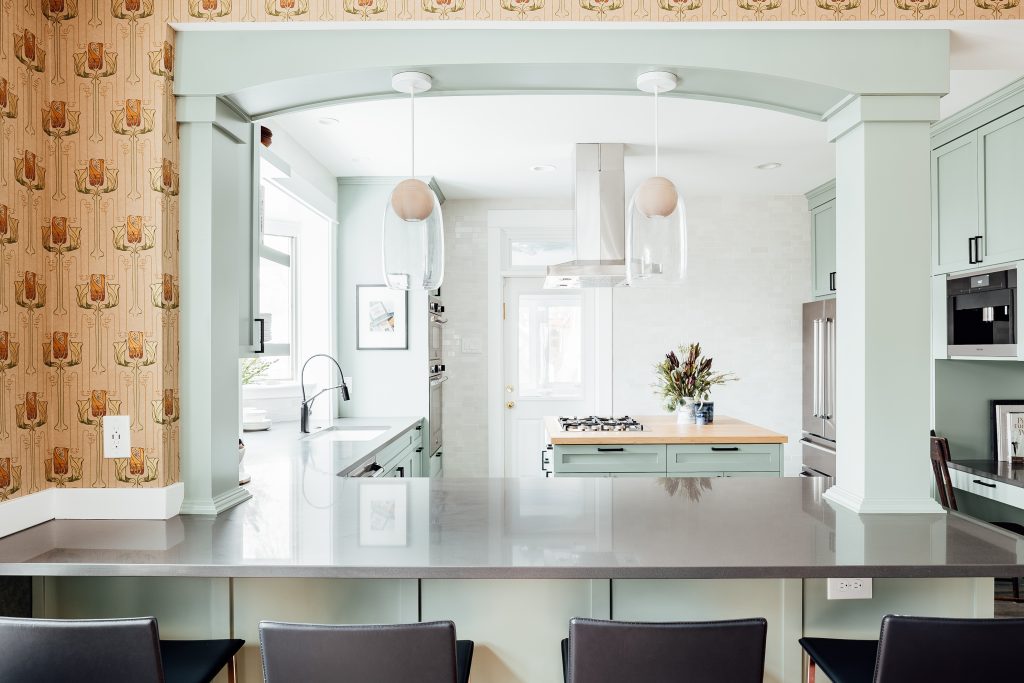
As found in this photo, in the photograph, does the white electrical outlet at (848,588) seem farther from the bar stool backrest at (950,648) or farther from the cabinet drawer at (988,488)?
the cabinet drawer at (988,488)

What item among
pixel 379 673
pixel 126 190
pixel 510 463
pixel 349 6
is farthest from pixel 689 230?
pixel 379 673

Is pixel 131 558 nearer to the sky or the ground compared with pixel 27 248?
nearer to the ground

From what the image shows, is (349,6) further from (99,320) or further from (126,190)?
(99,320)

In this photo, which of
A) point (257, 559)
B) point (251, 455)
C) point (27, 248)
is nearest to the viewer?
point (257, 559)

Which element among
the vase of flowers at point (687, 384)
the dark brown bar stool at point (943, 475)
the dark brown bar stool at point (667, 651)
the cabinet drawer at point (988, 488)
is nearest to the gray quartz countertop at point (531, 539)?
the dark brown bar stool at point (667, 651)

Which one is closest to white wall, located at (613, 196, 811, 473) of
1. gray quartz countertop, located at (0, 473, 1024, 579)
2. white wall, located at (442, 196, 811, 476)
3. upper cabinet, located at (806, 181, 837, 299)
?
white wall, located at (442, 196, 811, 476)

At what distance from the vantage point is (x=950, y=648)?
126 cm

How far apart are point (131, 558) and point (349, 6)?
1544 mm

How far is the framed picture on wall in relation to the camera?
4832mm

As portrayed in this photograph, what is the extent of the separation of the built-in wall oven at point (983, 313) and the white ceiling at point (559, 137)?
93 cm

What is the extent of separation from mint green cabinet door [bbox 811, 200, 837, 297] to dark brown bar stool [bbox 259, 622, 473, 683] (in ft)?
15.7

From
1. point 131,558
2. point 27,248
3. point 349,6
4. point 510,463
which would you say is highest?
point 349,6

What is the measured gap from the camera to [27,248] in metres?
1.78

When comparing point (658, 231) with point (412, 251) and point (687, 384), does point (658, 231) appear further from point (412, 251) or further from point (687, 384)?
point (687, 384)
